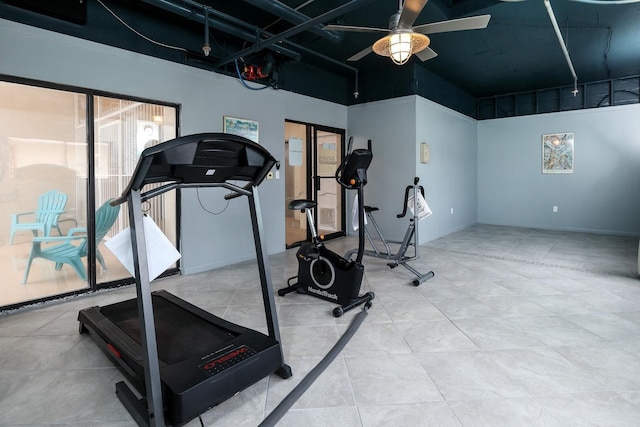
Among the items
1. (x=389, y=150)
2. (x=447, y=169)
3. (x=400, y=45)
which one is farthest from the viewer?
(x=447, y=169)

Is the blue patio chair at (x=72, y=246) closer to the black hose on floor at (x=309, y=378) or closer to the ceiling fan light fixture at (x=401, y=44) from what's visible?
the black hose on floor at (x=309, y=378)

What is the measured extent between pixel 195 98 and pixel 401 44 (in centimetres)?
264

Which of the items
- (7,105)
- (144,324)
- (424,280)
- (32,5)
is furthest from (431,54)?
(7,105)

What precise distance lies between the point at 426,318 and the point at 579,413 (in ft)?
4.16

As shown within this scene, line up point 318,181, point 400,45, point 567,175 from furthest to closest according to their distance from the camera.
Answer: point 567,175 → point 318,181 → point 400,45

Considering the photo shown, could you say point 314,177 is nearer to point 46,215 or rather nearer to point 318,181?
point 318,181

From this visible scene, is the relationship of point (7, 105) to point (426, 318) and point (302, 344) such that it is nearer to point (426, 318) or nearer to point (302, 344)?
point (302, 344)

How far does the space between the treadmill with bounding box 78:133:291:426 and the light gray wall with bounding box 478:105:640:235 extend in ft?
25.9

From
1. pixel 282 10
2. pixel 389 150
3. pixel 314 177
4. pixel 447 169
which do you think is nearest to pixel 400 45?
pixel 282 10

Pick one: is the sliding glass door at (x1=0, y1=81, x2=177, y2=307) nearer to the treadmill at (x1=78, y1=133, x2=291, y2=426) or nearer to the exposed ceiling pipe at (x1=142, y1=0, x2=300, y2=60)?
the exposed ceiling pipe at (x1=142, y1=0, x2=300, y2=60)

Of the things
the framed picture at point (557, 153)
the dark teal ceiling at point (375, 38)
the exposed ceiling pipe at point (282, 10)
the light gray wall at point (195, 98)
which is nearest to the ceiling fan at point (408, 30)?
the dark teal ceiling at point (375, 38)

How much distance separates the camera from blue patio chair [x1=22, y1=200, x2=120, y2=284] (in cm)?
331

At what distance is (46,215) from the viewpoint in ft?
10.8

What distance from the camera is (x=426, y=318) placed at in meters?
2.92
